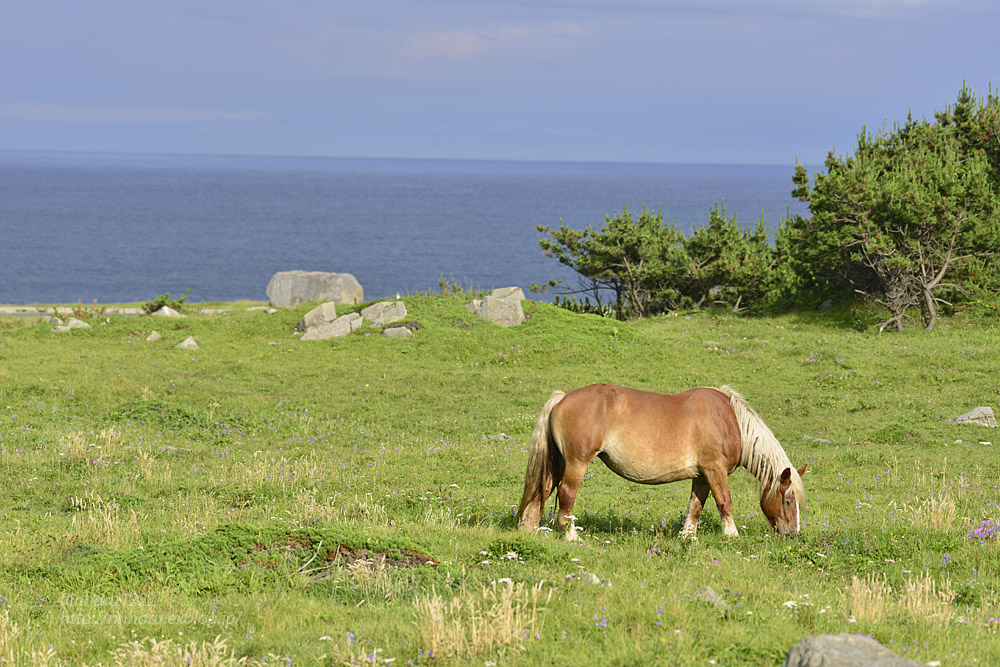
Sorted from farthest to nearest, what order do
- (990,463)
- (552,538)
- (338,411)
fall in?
1. (338,411)
2. (990,463)
3. (552,538)

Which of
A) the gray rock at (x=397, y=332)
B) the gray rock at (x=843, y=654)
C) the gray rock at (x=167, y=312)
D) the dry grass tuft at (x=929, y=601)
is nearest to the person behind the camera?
the gray rock at (x=843, y=654)

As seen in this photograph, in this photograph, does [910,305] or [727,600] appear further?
[910,305]

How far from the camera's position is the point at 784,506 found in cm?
1088

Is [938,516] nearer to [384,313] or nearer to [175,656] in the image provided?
[175,656]

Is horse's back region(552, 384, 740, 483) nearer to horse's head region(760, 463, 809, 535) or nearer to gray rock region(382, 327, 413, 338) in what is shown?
horse's head region(760, 463, 809, 535)

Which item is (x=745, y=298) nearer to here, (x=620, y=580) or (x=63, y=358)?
(x=63, y=358)

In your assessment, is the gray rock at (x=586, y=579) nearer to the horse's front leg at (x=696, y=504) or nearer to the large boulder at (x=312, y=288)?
the horse's front leg at (x=696, y=504)

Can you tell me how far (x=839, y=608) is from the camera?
7809 mm

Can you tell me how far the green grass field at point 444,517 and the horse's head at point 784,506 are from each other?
236 mm

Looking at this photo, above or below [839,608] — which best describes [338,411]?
below

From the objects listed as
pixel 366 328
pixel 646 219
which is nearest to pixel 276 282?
pixel 366 328

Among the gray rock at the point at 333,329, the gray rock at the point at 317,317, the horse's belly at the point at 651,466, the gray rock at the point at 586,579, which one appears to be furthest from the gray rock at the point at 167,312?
the gray rock at the point at 586,579

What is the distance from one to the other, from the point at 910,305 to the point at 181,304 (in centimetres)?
3430

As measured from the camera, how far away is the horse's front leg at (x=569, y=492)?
35.0 ft
